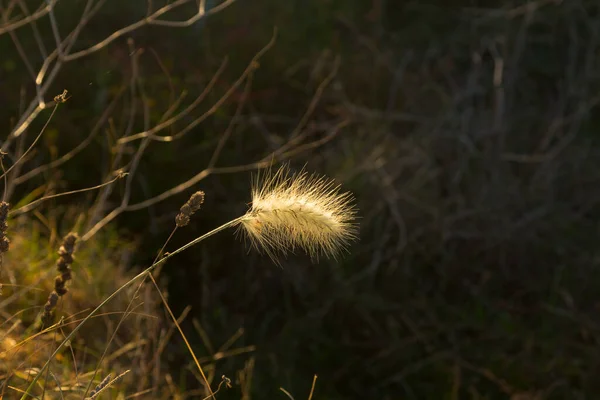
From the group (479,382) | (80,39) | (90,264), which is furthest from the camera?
(80,39)

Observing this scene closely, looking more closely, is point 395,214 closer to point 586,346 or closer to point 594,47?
point 586,346

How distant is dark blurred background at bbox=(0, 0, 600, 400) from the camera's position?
168 inches

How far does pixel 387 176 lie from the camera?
4594 mm

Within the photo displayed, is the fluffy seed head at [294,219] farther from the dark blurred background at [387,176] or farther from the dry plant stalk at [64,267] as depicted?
the dark blurred background at [387,176]

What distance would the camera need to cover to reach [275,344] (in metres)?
4.20

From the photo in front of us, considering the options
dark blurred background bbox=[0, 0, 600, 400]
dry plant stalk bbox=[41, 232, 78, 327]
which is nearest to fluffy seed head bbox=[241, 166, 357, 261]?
dry plant stalk bbox=[41, 232, 78, 327]

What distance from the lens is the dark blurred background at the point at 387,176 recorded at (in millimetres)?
4262

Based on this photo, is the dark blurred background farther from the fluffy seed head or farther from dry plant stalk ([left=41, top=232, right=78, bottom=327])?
dry plant stalk ([left=41, top=232, right=78, bottom=327])

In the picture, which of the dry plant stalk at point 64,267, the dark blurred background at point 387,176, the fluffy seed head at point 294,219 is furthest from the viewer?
the dark blurred background at point 387,176

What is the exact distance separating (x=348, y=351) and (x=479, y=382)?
71cm

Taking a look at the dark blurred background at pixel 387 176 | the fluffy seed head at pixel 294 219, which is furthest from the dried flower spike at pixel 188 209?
the dark blurred background at pixel 387 176

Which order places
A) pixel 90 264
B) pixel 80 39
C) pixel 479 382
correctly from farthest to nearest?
pixel 80 39 → pixel 479 382 → pixel 90 264

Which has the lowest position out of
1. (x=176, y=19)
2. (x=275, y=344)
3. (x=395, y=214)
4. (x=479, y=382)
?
(x=479, y=382)

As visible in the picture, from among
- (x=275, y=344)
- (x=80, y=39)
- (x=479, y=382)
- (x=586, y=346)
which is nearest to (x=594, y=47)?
(x=586, y=346)
